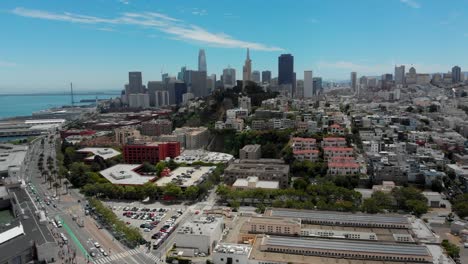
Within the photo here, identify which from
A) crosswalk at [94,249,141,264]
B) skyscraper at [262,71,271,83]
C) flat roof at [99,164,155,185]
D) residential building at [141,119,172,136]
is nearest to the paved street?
crosswalk at [94,249,141,264]

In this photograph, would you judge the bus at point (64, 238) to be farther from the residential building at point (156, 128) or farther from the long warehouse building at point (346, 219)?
the residential building at point (156, 128)

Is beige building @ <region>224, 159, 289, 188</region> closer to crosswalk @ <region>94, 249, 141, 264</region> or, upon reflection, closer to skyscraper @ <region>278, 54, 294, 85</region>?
crosswalk @ <region>94, 249, 141, 264</region>

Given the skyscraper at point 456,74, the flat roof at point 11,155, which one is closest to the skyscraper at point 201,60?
the skyscraper at point 456,74

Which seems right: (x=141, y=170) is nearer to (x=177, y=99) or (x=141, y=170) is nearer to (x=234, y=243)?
(x=234, y=243)

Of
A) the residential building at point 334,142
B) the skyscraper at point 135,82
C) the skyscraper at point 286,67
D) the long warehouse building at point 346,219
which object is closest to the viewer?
the long warehouse building at point 346,219

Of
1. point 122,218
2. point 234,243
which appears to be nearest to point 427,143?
point 234,243

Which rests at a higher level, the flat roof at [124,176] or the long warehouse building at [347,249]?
the flat roof at [124,176]
